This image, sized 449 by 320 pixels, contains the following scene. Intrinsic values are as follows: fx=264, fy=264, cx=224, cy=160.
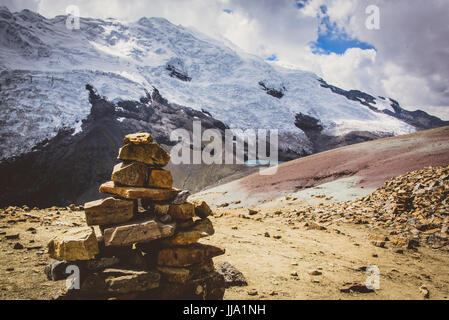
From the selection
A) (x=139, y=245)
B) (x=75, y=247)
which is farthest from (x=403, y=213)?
(x=75, y=247)

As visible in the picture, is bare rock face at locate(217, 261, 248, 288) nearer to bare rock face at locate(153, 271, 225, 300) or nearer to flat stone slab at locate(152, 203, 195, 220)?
bare rock face at locate(153, 271, 225, 300)

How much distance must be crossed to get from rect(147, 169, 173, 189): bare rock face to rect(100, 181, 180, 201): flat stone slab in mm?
107

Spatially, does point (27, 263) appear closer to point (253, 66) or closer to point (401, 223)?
point (401, 223)

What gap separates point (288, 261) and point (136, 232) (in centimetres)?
412

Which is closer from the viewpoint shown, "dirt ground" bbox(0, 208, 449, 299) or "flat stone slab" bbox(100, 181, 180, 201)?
"flat stone slab" bbox(100, 181, 180, 201)

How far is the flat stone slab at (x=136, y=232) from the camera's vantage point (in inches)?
165

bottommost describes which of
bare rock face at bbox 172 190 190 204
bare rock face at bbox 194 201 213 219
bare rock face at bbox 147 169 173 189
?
bare rock face at bbox 194 201 213 219

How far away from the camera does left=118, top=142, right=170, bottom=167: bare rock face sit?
473 cm

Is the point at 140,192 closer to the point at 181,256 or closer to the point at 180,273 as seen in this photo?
the point at 181,256

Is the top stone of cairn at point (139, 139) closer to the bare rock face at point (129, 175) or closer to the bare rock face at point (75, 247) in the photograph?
the bare rock face at point (129, 175)

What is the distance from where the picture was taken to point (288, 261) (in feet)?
22.0

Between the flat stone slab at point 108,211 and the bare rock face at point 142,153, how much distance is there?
0.77 m

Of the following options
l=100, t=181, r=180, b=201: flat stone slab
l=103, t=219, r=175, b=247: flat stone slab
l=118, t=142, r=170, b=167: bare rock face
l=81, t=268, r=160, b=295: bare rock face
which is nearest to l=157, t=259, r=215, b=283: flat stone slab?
l=81, t=268, r=160, b=295: bare rock face

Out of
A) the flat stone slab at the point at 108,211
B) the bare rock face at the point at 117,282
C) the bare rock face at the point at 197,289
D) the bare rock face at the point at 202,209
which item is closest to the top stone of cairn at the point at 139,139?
the flat stone slab at the point at 108,211
